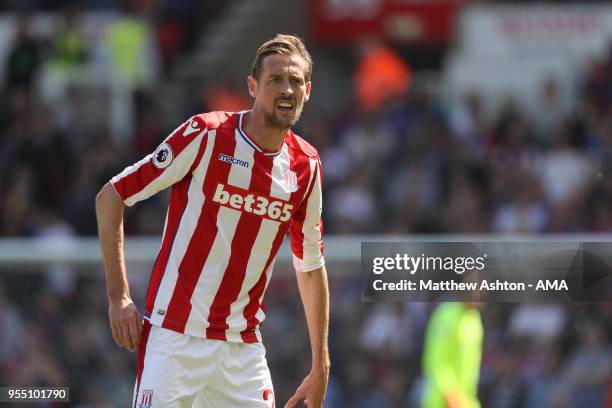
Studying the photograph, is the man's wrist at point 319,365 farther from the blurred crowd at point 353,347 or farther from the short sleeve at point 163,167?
the blurred crowd at point 353,347

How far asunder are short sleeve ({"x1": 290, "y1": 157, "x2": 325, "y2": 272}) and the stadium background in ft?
8.17

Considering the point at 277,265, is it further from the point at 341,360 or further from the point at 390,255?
the point at 390,255

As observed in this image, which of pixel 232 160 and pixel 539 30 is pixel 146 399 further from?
pixel 539 30

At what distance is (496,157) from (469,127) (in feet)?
2.52

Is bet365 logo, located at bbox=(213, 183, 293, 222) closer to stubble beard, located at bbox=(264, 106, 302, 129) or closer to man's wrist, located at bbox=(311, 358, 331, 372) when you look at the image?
stubble beard, located at bbox=(264, 106, 302, 129)

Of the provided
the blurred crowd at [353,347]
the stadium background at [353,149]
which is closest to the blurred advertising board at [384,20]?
the stadium background at [353,149]

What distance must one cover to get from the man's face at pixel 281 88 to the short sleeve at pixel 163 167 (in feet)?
0.92

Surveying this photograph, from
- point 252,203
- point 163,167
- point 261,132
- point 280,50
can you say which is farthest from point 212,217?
point 280,50

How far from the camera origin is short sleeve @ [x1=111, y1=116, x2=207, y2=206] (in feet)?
17.4

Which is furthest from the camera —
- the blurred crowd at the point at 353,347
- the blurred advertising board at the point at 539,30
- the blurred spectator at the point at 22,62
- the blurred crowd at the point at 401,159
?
the blurred advertising board at the point at 539,30

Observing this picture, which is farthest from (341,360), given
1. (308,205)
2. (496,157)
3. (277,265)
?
(496,157)

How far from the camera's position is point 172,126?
45.5ft

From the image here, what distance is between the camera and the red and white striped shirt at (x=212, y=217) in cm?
535

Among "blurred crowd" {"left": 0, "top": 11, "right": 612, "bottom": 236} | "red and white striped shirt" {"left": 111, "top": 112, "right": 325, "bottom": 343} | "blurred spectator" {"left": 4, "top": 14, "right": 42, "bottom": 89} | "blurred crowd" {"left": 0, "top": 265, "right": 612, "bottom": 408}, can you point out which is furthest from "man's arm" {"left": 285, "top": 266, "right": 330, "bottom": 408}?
"blurred spectator" {"left": 4, "top": 14, "right": 42, "bottom": 89}
